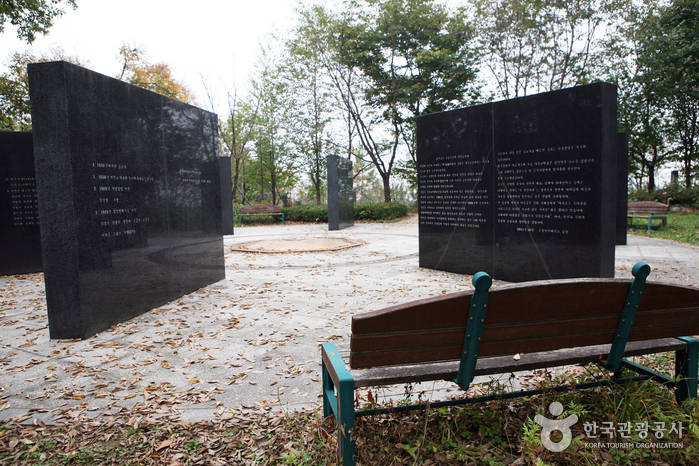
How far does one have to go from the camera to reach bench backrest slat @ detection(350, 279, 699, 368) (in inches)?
73.2

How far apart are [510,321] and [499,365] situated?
0.32 meters

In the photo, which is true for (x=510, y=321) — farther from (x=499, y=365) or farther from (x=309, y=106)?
(x=309, y=106)

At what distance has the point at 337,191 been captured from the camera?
1758 cm

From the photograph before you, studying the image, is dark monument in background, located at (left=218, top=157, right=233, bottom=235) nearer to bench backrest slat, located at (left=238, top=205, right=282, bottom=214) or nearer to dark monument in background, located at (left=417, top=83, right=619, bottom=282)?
bench backrest slat, located at (left=238, top=205, right=282, bottom=214)

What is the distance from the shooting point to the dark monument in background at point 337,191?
17.4m

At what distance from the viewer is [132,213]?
5.13 meters

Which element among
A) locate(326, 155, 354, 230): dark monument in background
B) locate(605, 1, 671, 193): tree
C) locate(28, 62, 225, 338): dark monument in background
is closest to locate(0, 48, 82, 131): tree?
locate(326, 155, 354, 230): dark monument in background

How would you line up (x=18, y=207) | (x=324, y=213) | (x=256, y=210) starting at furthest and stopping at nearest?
1. (x=324, y=213)
2. (x=256, y=210)
3. (x=18, y=207)

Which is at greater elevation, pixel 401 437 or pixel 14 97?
pixel 14 97

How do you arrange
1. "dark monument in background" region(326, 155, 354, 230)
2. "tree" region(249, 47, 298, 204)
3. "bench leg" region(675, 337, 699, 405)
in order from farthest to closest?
"tree" region(249, 47, 298, 204) < "dark monument in background" region(326, 155, 354, 230) < "bench leg" region(675, 337, 699, 405)

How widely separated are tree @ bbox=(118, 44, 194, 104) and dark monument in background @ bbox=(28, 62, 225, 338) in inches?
932

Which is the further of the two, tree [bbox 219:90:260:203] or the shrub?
tree [bbox 219:90:260:203]

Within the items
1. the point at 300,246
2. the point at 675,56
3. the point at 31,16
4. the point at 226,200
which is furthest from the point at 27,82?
the point at 675,56

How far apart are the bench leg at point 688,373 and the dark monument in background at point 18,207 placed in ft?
30.8
